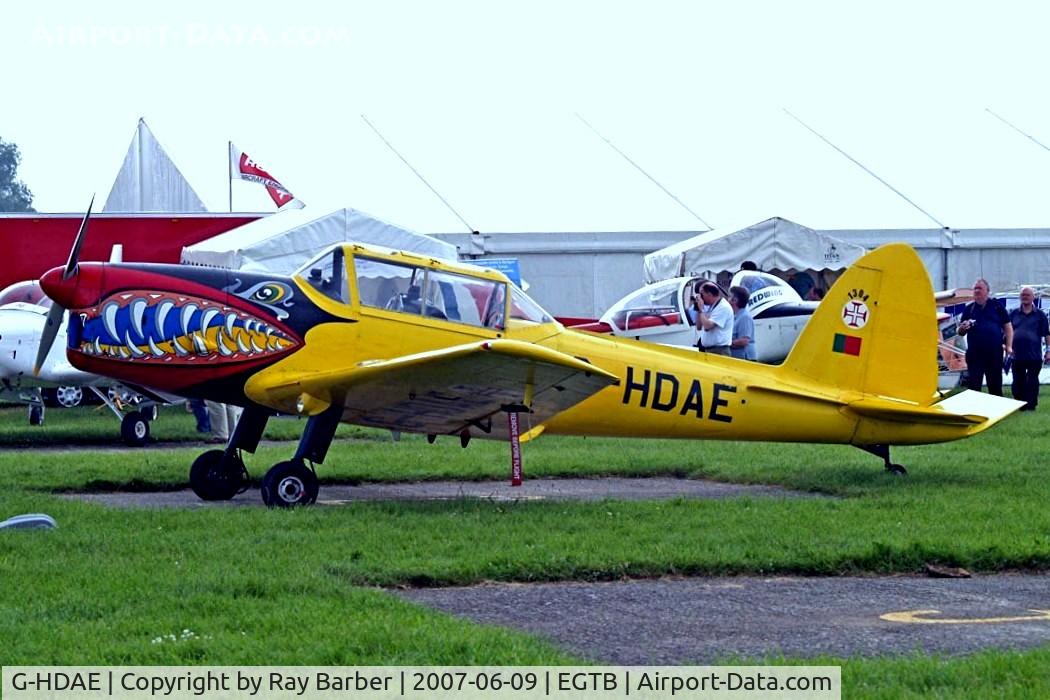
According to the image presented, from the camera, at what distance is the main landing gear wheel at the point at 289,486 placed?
10.5 metres

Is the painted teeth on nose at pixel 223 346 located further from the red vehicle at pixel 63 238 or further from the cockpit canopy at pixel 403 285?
the red vehicle at pixel 63 238

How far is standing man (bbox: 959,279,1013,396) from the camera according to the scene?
19.3m

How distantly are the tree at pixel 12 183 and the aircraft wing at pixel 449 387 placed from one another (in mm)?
98070

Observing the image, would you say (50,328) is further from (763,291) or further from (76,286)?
(763,291)

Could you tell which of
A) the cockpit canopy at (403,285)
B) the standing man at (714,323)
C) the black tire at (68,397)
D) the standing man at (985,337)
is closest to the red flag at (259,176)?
the black tire at (68,397)

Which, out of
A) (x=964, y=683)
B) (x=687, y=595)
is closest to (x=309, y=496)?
(x=687, y=595)

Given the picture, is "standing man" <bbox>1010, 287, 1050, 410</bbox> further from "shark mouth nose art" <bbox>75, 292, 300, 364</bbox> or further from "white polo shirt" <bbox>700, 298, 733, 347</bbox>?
"shark mouth nose art" <bbox>75, 292, 300, 364</bbox>

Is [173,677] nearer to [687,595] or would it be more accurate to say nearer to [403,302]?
[687,595]

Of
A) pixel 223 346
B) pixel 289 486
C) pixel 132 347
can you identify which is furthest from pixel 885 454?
pixel 132 347

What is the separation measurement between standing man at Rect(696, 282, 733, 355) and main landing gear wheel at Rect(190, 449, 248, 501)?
21.8 feet

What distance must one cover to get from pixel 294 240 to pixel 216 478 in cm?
993

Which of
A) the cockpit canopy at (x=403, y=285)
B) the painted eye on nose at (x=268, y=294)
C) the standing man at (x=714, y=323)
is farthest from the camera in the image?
the standing man at (x=714, y=323)

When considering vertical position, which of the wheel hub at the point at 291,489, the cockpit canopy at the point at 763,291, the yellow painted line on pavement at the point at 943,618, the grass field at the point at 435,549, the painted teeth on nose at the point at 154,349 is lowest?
the yellow painted line on pavement at the point at 943,618

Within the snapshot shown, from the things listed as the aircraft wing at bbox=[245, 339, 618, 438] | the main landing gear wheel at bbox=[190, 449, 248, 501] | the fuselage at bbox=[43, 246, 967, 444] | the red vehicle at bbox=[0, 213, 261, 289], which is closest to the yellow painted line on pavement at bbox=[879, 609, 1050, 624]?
the aircraft wing at bbox=[245, 339, 618, 438]
